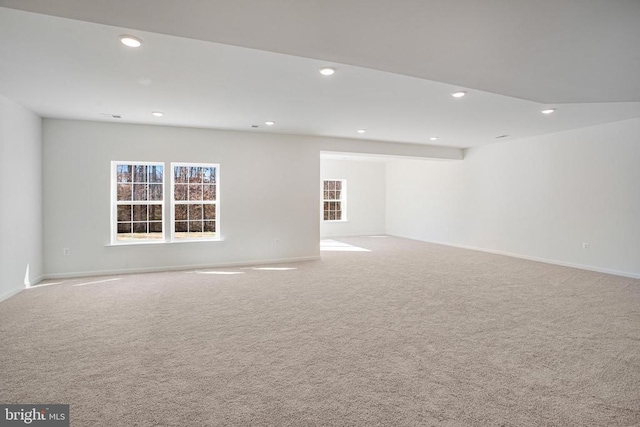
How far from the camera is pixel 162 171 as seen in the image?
575 cm

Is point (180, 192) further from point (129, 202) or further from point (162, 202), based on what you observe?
point (129, 202)

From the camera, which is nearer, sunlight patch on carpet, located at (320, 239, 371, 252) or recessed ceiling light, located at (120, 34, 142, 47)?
recessed ceiling light, located at (120, 34, 142, 47)

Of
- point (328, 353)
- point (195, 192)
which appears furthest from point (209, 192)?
point (328, 353)

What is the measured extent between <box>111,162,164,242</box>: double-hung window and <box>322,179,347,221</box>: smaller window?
228 inches

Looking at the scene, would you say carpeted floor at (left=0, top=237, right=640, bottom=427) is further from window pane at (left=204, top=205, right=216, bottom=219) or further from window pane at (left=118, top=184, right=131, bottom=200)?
window pane at (left=204, top=205, right=216, bottom=219)

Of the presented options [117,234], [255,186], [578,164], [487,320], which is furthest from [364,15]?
[578,164]

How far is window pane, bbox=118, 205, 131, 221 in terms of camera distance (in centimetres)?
565

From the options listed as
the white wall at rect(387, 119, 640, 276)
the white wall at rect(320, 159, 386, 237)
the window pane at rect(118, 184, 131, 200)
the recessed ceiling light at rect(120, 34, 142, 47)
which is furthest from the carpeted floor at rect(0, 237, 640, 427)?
the white wall at rect(320, 159, 386, 237)

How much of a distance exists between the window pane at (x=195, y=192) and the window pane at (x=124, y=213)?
105cm

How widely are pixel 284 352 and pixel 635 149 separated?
6.23 meters

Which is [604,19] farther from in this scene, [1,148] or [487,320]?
[1,148]

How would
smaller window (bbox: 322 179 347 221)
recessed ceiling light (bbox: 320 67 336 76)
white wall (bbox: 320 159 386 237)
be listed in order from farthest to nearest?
smaller window (bbox: 322 179 347 221) < white wall (bbox: 320 159 386 237) < recessed ceiling light (bbox: 320 67 336 76)

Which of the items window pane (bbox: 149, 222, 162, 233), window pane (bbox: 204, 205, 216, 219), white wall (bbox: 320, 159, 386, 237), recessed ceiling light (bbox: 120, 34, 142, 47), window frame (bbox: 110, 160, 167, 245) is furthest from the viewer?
white wall (bbox: 320, 159, 386, 237)

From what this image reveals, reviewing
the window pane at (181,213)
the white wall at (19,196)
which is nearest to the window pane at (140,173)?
the window pane at (181,213)
